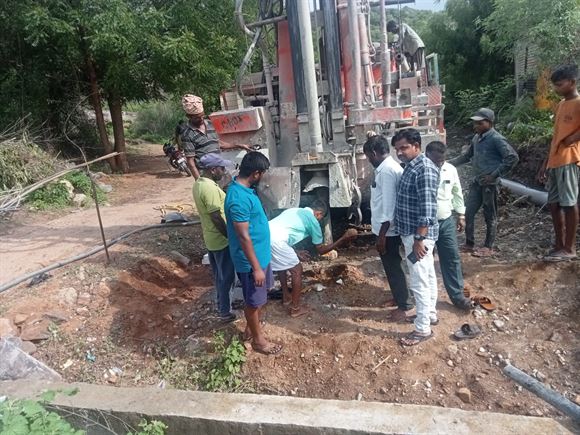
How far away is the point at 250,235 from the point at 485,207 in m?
2.63

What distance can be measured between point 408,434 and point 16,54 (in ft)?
37.6

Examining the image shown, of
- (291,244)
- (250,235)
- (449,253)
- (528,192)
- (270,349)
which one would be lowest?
(270,349)

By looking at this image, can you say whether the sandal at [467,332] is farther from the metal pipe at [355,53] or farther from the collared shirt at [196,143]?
the collared shirt at [196,143]

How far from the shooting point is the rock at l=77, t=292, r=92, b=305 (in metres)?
4.60

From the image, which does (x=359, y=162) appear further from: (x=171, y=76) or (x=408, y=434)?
(x=171, y=76)

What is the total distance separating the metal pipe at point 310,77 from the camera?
4.36m

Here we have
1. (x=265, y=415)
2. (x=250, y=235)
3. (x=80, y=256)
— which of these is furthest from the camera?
(x=80, y=256)

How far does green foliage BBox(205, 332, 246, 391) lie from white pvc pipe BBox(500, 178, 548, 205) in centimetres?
416

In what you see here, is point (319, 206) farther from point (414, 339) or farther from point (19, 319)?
point (19, 319)

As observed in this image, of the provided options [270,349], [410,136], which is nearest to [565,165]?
[410,136]

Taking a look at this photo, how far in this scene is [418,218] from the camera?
3182 millimetres

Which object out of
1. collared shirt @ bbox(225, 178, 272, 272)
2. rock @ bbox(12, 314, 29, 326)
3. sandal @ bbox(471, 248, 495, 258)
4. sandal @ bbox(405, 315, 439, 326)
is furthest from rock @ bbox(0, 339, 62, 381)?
sandal @ bbox(471, 248, 495, 258)

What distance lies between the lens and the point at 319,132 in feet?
15.2

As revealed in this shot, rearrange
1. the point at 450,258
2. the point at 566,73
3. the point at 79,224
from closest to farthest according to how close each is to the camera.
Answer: the point at 450,258
the point at 566,73
the point at 79,224
